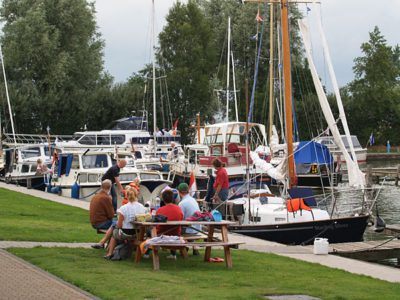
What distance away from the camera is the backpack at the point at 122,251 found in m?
16.9

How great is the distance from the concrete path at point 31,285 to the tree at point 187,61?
70.9m

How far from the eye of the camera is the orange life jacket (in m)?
27.6

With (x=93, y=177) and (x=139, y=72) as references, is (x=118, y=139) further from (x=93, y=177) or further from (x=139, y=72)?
(x=139, y=72)

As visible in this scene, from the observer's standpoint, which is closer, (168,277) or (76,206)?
(168,277)

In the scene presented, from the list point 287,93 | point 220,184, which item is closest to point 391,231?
point 287,93

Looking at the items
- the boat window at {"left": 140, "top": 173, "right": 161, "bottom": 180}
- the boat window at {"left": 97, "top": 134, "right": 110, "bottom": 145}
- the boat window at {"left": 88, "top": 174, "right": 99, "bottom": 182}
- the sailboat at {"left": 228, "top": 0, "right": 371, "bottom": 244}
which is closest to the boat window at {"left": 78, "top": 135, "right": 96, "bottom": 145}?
the boat window at {"left": 97, "top": 134, "right": 110, "bottom": 145}

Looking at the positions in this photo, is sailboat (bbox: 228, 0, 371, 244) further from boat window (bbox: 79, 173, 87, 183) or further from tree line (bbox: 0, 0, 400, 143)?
tree line (bbox: 0, 0, 400, 143)

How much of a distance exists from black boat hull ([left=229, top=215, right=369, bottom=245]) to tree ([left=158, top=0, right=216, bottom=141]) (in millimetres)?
59121

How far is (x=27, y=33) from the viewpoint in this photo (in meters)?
77.0

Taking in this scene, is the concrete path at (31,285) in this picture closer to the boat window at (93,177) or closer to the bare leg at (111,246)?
the bare leg at (111,246)

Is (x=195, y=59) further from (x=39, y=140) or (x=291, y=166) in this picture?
(x=291, y=166)

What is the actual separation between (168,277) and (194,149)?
42.3 meters

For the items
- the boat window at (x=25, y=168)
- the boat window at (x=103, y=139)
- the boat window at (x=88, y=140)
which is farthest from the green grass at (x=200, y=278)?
the boat window at (x=103, y=139)

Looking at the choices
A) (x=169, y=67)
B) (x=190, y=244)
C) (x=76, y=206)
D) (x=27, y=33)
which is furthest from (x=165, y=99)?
(x=190, y=244)
